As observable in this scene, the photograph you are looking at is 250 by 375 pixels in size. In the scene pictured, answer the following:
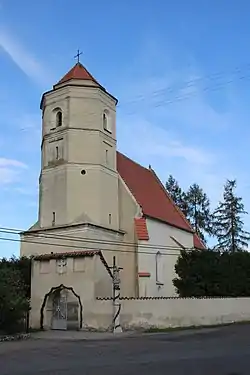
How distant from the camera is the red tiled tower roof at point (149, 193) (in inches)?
1484

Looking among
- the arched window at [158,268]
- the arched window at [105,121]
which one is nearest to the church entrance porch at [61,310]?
the arched window at [158,268]

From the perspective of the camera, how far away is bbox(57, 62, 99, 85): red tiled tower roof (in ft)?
119

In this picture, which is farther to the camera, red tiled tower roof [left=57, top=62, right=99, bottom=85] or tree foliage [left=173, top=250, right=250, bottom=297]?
red tiled tower roof [left=57, top=62, right=99, bottom=85]

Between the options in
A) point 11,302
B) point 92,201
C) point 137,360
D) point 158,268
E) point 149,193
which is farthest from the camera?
point 149,193

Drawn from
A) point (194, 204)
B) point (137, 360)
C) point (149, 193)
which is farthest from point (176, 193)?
point (137, 360)

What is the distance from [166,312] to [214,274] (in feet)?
22.6

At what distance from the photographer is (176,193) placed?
63.3 metres

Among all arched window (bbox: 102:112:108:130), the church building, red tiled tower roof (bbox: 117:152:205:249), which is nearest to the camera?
the church building

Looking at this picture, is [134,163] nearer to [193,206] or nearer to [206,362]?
[193,206]

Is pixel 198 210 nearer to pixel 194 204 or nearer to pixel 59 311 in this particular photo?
pixel 194 204

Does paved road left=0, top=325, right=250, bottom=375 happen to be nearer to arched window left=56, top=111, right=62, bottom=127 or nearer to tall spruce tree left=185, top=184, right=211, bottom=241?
arched window left=56, top=111, right=62, bottom=127

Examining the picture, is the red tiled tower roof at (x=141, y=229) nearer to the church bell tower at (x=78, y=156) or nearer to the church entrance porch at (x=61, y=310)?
the church bell tower at (x=78, y=156)

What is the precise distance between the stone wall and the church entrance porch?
95cm

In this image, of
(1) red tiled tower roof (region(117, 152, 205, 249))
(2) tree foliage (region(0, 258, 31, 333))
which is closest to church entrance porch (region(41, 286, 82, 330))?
(2) tree foliage (region(0, 258, 31, 333))
